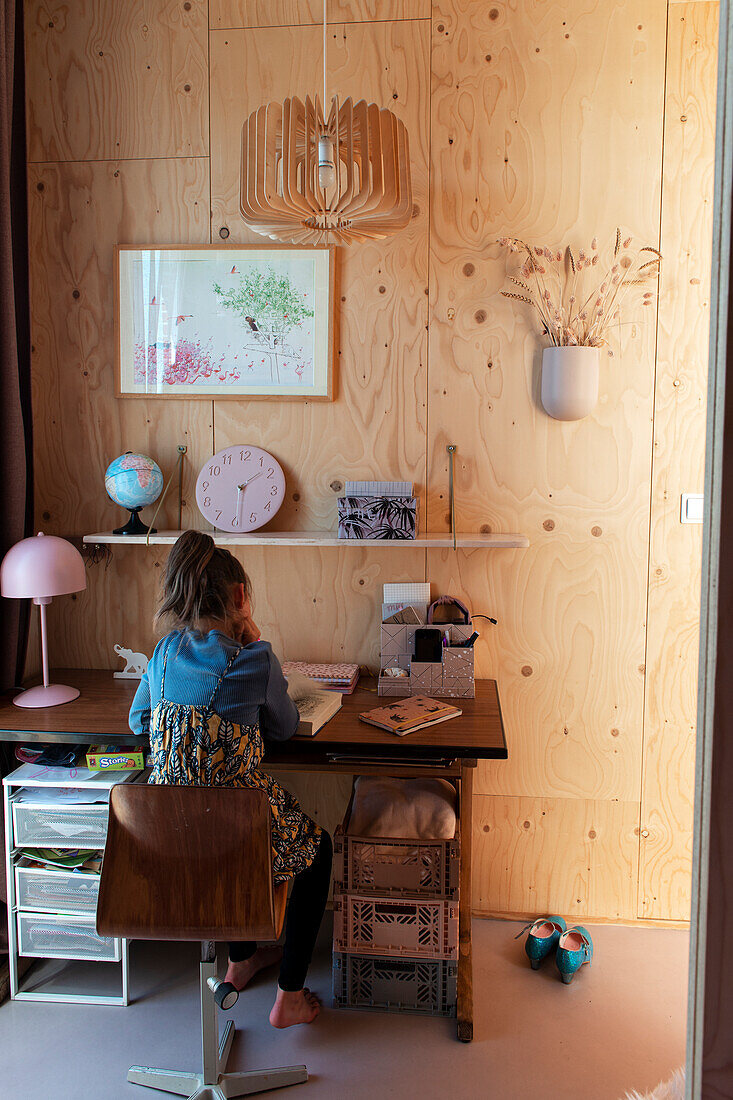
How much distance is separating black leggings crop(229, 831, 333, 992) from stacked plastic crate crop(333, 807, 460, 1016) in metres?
0.07

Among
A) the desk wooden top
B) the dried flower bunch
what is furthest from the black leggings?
the dried flower bunch

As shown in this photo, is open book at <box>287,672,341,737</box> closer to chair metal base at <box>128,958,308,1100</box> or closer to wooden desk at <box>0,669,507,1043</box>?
wooden desk at <box>0,669,507,1043</box>

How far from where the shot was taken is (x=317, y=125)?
1692 millimetres

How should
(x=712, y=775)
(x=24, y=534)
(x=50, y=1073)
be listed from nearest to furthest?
(x=712, y=775)
(x=50, y=1073)
(x=24, y=534)

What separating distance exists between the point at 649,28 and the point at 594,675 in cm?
192

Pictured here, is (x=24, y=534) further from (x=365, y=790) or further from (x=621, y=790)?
(x=621, y=790)

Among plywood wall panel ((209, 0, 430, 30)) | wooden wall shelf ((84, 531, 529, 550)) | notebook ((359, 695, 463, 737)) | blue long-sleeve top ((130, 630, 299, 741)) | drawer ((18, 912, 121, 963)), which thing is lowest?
drawer ((18, 912, 121, 963))

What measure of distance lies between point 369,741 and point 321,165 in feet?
4.38

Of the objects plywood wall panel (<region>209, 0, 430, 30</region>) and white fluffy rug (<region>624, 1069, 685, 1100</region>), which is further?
plywood wall panel (<region>209, 0, 430, 30</region>)

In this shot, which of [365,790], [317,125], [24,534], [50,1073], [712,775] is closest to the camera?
[712,775]

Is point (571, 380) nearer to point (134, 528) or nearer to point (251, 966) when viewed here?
point (134, 528)

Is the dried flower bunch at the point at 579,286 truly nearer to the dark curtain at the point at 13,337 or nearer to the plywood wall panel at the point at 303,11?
the plywood wall panel at the point at 303,11

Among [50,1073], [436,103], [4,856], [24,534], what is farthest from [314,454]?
[50,1073]

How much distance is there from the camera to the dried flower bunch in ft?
8.12
